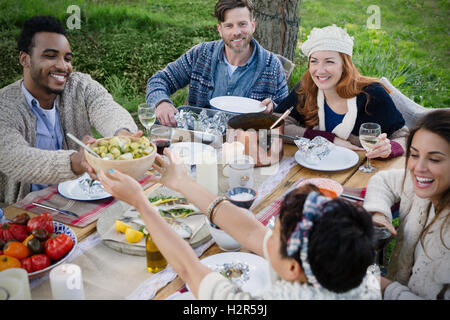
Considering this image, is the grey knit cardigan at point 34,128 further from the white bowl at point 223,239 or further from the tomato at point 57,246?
the white bowl at point 223,239

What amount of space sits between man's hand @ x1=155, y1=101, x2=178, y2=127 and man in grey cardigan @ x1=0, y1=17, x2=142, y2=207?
0.40m

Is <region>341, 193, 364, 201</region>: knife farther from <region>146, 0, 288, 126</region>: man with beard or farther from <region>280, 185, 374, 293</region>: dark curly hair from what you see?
<region>146, 0, 288, 126</region>: man with beard

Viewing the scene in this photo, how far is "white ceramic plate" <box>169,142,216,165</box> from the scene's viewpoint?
245 cm

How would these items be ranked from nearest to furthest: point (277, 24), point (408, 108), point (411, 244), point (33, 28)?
1. point (411, 244)
2. point (33, 28)
3. point (408, 108)
4. point (277, 24)

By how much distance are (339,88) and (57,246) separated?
2067 mm

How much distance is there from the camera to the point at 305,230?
44.7 inches

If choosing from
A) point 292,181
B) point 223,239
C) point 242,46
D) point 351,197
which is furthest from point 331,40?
point 223,239

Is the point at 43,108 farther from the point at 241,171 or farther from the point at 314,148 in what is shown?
the point at 314,148

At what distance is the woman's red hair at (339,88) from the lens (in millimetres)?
2857

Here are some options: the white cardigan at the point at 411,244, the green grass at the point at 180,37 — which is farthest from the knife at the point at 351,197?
the green grass at the point at 180,37
